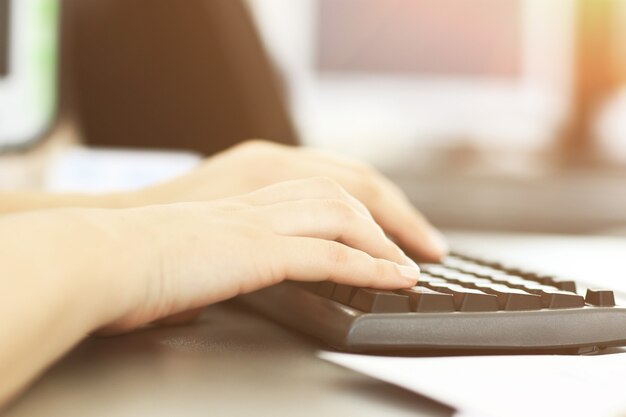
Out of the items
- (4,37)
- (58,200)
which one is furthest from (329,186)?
(4,37)

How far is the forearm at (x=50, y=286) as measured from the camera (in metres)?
0.32

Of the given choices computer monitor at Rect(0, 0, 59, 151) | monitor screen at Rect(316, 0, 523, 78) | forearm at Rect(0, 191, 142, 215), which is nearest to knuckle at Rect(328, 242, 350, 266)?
forearm at Rect(0, 191, 142, 215)

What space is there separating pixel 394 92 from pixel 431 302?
4.01 ft

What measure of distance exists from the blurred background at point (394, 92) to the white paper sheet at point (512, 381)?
2.47ft

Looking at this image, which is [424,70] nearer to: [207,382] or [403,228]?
[403,228]

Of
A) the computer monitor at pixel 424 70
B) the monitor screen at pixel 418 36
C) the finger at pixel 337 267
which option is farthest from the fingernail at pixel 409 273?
the monitor screen at pixel 418 36

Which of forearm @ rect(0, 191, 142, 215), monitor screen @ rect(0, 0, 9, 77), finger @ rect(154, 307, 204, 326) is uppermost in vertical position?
monitor screen @ rect(0, 0, 9, 77)

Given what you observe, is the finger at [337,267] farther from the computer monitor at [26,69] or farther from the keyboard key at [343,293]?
the computer monitor at [26,69]

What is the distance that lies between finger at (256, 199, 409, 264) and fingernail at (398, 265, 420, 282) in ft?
0.07

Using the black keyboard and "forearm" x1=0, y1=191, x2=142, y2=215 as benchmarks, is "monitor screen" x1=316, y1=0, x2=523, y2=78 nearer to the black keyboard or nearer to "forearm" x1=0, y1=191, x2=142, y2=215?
"forearm" x1=0, y1=191, x2=142, y2=215

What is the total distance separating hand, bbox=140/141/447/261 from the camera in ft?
2.06

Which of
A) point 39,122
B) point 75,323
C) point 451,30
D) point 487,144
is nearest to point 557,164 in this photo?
point 487,144

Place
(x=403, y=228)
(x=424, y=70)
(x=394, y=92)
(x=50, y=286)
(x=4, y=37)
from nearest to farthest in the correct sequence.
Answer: (x=50, y=286) < (x=403, y=228) < (x=4, y=37) < (x=394, y=92) < (x=424, y=70)

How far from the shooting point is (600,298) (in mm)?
434
